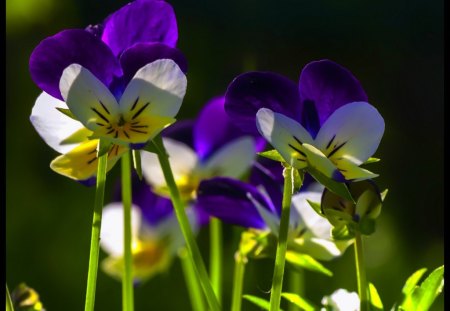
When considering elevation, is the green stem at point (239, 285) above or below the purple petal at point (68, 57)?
below

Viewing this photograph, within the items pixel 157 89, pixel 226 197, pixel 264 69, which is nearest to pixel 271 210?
pixel 226 197

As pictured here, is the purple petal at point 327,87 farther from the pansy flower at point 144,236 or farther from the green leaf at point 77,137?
the pansy flower at point 144,236

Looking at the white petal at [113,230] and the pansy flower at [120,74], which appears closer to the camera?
the pansy flower at [120,74]

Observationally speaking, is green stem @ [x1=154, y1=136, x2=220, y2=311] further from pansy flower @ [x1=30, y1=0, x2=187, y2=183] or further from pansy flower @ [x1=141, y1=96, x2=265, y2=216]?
pansy flower @ [x1=141, y1=96, x2=265, y2=216]

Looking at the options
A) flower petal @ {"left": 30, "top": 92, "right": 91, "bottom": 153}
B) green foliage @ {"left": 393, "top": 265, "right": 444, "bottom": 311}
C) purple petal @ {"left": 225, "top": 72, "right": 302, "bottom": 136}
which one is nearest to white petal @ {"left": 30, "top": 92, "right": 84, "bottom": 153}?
flower petal @ {"left": 30, "top": 92, "right": 91, "bottom": 153}

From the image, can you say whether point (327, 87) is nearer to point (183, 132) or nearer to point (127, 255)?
point (127, 255)

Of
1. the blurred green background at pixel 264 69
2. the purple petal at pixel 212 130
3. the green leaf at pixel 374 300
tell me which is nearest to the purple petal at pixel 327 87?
the green leaf at pixel 374 300

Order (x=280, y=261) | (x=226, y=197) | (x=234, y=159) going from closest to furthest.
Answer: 1. (x=280, y=261)
2. (x=226, y=197)
3. (x=234, y=159)

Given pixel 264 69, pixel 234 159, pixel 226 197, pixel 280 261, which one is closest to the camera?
pixel 280 261
